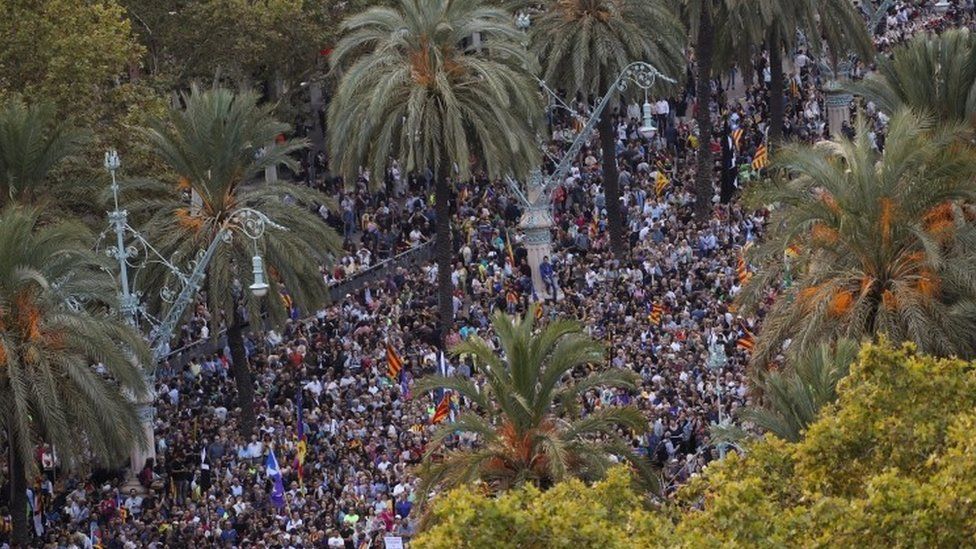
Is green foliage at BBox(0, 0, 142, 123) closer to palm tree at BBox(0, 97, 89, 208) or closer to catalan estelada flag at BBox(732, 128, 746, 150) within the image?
palm tree at BBox(0, 97, 89, 208)

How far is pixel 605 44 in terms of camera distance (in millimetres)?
63812

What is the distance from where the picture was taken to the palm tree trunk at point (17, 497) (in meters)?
49.8

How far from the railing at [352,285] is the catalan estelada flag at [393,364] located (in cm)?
363

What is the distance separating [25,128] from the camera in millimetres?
56500

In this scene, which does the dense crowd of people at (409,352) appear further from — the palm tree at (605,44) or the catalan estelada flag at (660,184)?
the palm tree at (605,44)

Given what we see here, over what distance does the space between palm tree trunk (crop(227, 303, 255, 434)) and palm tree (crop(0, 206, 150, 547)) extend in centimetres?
466

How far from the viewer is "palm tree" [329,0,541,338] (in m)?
58.0

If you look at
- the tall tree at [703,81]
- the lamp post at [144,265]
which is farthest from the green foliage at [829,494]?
the tall tree at [703,81]

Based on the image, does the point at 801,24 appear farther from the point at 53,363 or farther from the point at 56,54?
the point at 53,363

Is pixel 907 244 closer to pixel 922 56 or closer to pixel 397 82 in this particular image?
pixel 922 56

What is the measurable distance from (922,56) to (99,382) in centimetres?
1672

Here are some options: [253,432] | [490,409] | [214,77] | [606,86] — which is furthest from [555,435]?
[214,77]

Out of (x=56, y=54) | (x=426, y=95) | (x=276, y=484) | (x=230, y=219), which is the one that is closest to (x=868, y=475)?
(x=276, y=484)

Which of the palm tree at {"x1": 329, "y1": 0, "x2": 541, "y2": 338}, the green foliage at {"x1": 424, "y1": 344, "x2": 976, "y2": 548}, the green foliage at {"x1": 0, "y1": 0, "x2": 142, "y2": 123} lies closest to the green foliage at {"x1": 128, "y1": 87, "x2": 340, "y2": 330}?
the palm tree at {"x1": 329, "y1": 0, "x2": 541, "y2": 338}
